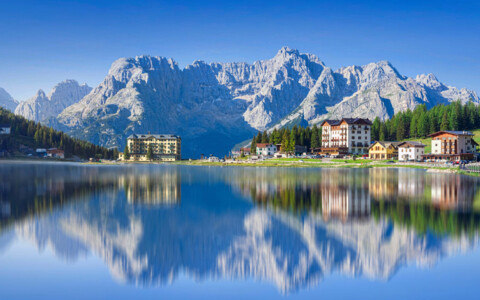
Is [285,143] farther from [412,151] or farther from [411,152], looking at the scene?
[412,151]

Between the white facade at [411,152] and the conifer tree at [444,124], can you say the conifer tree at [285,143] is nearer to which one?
the white facade at [411,152]

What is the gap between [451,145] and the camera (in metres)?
144

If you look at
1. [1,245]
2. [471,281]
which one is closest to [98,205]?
[1,245]

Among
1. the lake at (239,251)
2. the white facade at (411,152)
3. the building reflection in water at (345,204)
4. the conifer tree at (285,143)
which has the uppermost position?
the conifer tree at (285,143)

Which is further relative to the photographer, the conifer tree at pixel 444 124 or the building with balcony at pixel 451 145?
the conifer tree at pixel 444 124

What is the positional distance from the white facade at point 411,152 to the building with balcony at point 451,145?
2819 mm

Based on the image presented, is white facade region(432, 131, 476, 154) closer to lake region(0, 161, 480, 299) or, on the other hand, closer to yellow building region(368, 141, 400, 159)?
yellow building region(368, 141, 400, 159)

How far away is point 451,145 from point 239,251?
466 feet

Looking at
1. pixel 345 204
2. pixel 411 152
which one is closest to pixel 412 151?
pixel 411 152

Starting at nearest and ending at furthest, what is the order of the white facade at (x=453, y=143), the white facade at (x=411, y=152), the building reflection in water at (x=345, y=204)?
1. the building reflection in water at (x=345, y=204)
2. the white facade at (x=453, y=143)
3. the white facade at (x=411, y=152)

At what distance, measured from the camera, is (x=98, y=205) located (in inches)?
1581

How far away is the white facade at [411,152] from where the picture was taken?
149750 millimetres

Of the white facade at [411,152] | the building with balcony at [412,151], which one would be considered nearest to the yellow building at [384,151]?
the white facade at [411,152]

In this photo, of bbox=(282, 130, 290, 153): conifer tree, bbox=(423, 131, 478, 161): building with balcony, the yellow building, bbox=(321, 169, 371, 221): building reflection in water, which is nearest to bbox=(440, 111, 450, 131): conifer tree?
the yellow building
